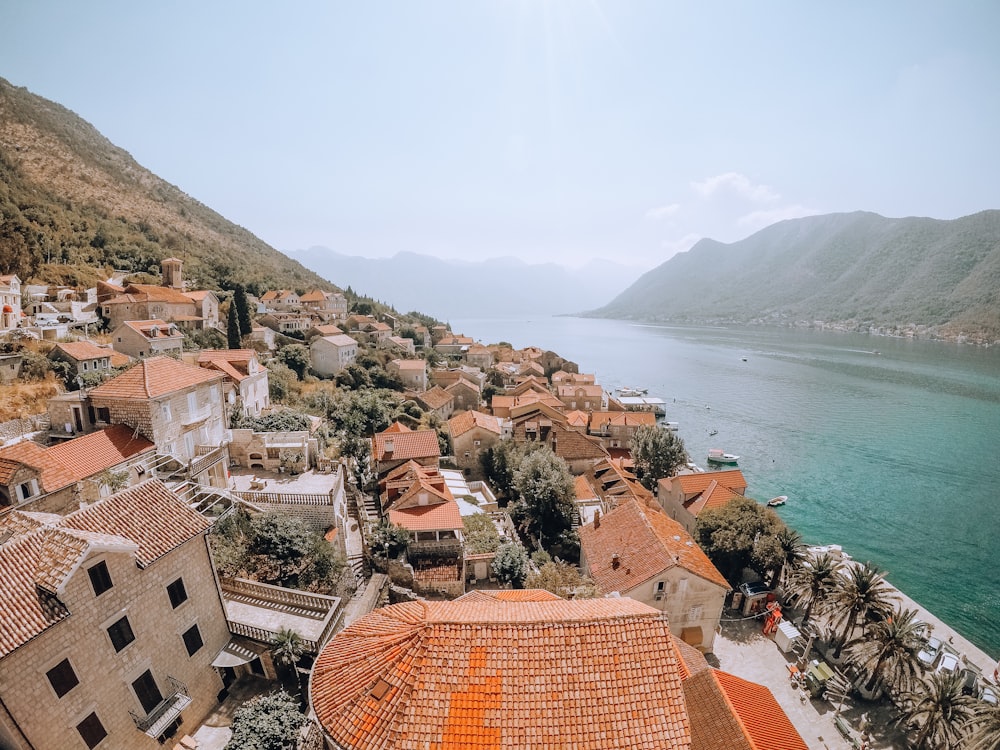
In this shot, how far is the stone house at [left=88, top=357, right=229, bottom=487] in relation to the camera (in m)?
18.9

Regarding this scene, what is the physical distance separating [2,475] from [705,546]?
32.4 metres

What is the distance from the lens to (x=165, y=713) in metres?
11.7

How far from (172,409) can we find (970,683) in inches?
1530

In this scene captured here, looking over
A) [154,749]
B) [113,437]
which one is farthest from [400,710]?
[113,437]

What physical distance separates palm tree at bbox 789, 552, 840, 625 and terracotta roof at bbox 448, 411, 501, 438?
24.7 metres

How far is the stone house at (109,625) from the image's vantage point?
9.35m

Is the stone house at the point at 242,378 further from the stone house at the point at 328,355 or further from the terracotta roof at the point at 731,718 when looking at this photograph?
the terracotta roof at the point at 731,718

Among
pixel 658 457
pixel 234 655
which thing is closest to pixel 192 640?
pixel 234 655

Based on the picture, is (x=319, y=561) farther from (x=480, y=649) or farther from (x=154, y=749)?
(x=480, y=649)

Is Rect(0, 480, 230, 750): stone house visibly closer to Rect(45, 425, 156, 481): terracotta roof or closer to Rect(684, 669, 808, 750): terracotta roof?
Rect(45, 425, 156, 481): terracotta roof

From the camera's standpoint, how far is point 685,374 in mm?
115062

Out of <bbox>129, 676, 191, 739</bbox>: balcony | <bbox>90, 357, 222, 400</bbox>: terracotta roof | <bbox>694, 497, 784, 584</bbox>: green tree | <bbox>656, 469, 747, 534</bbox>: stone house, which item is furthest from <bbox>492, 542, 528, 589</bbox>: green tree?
<bbox>90, 357, 222, 400</bbox>: terracotta roof

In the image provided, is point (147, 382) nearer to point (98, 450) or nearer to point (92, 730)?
point (98, 450)

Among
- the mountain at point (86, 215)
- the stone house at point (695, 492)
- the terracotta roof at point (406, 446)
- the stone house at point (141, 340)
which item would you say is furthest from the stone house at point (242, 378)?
the stone house at point (695, 492)
